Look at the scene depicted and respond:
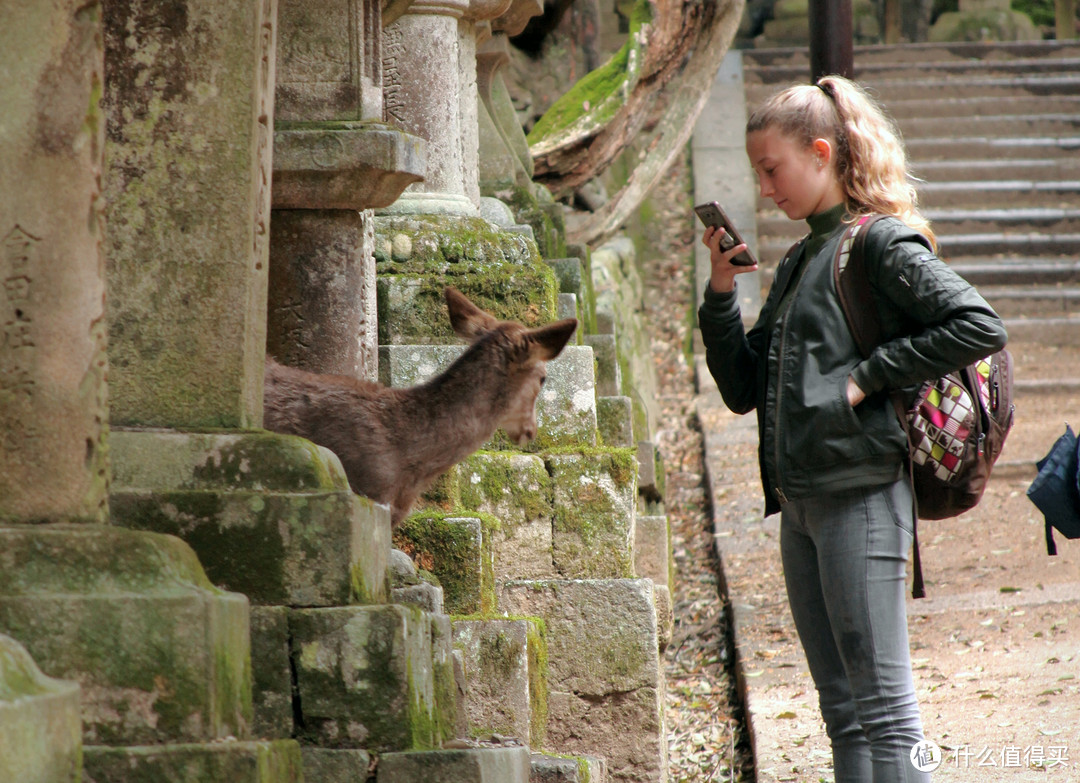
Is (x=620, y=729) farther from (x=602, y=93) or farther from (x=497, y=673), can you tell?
(x=602, y=93)

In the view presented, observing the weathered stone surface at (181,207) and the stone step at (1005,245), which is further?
the stone step at (1005,245)

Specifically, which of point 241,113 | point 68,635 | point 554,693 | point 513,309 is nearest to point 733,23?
point 513,309

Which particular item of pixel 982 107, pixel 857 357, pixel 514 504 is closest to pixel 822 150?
pixel 857 357

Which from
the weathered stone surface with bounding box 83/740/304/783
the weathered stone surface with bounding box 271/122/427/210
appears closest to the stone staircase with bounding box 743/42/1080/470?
the weathered stone surface with bounding box 271/122/427/210

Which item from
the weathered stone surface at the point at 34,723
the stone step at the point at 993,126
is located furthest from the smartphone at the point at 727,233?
the stone step at the point at 993,126

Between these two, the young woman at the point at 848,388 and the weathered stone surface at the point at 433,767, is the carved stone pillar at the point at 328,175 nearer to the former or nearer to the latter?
the young woman at the point at 848,388

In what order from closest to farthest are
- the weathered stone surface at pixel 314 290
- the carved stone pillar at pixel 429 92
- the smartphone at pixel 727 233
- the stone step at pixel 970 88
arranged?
the smartphone at pixel 727 233 < the weathered stone surface at pixel 314 290 < the carved stone pillar at pixel 429 92 < the stone step at pixel 970 88

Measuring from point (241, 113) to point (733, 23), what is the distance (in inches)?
288

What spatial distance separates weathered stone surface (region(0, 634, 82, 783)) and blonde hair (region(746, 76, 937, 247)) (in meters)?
2.18

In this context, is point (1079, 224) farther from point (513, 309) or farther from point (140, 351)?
point (140, 351)

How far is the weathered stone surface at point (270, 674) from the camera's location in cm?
297

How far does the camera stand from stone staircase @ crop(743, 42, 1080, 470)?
40.9ft

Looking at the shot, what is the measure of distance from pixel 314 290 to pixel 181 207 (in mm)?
1455

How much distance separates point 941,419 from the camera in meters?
3.26
